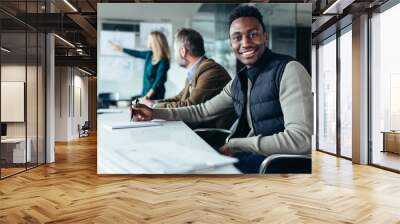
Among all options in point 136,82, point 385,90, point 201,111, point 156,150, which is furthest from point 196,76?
point 385,90

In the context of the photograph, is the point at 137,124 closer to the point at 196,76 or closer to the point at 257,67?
the point at 196,76

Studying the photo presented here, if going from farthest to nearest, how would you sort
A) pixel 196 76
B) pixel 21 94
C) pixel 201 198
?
pixel 21 94 → pixel 196 76 → pixel 201 198

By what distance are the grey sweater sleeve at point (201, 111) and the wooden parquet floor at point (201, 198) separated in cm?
98

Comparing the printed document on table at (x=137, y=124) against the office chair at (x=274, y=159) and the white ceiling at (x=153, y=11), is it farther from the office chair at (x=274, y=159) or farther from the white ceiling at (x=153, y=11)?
the white ceiling at (x=153, y=11)

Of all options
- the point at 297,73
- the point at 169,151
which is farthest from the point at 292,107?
the point at 169,151

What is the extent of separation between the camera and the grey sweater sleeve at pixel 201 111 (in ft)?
19.5

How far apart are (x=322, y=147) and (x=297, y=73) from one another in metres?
5.69

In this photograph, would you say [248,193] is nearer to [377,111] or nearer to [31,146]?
[377,111]

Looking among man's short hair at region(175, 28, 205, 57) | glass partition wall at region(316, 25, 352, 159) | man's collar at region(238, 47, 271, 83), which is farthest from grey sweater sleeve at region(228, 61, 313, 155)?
glass partition wall at region(316, 25, 352, 159)

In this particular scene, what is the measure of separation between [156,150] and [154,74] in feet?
3.77

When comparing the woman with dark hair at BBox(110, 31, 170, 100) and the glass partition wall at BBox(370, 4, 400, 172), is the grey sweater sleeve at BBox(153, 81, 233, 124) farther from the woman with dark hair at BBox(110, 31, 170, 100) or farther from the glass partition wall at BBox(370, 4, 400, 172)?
the glass partition wall at BBox(370, 4, 400, 172)

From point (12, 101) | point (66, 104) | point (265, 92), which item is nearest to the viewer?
point (265, 92)

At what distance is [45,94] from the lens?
8.18 metres

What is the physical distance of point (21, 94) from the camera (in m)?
7.09
